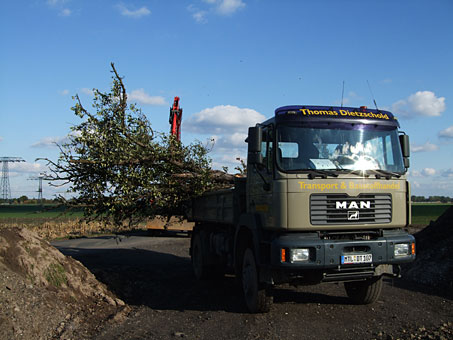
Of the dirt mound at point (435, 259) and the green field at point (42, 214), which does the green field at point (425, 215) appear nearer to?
the dirt mound at point (435, 259)

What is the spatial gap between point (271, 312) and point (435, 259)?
5226 mm

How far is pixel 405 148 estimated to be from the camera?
284 inches

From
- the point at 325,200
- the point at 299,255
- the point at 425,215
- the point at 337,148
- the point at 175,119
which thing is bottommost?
the point at 425,215

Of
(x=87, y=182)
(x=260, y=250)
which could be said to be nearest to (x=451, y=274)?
(x=260, y=250)

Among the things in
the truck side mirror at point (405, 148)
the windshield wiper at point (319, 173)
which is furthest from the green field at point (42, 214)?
the truck side mirror at point (405, 148)

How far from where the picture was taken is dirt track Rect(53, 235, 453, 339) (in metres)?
6.12

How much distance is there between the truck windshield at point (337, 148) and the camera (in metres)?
6.64

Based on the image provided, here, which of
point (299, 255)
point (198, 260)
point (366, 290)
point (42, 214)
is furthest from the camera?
point (42, 214)

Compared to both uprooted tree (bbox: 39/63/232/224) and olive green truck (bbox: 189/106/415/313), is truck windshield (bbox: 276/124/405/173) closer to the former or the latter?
olive green truck (bbox: 189/106/415/313)

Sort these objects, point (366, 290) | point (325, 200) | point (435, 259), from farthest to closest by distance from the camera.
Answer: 1. point (435, 259)
2. point (366, 290)
3. point (325, 200)

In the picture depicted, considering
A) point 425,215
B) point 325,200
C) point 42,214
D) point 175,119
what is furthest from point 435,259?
point 42,214

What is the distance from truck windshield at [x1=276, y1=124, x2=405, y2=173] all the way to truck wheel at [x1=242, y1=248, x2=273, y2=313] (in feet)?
5.52

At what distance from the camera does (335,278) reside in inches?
260

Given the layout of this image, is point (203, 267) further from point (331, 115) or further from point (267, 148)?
point (331, 115)
